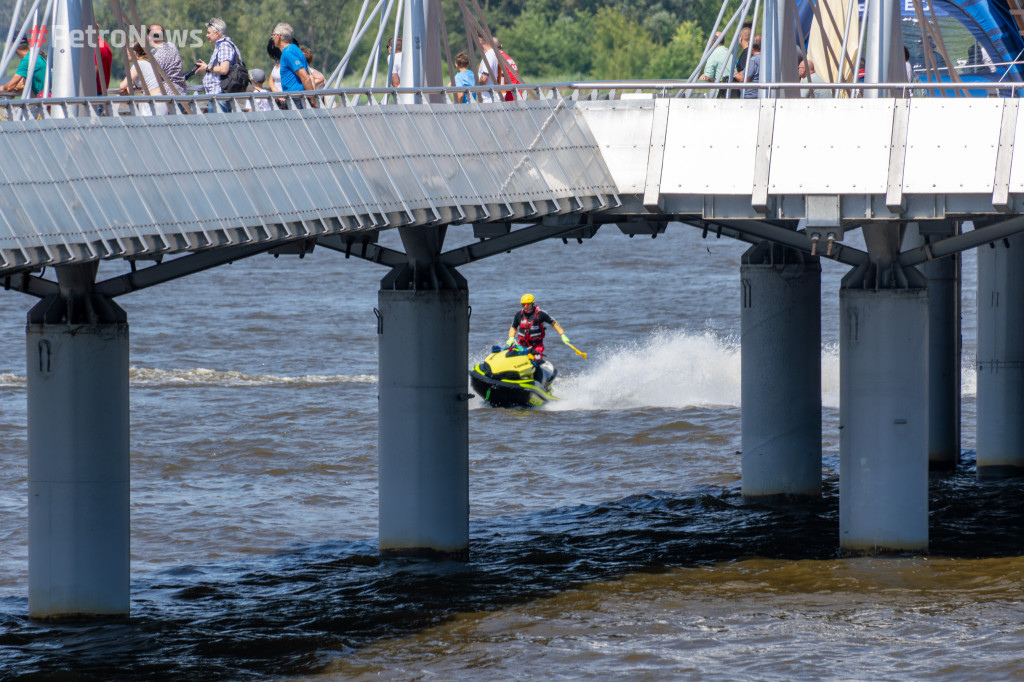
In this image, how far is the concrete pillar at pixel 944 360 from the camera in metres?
24.1

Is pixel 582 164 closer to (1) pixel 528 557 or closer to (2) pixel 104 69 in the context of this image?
(2) pixel 104 69

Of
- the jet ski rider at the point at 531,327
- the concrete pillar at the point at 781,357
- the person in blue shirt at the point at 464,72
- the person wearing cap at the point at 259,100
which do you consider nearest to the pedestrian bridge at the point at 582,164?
the person wearing cap at the point at 259,100

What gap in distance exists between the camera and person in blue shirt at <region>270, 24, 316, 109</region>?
641 inches

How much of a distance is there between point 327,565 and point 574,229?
4562mm

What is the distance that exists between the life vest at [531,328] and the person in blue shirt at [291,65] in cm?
1561

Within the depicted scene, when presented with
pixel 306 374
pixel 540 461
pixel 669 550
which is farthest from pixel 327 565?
pixel 306 374

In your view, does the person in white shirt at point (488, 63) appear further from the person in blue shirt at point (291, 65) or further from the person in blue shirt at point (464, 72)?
the person in blue shirt at point (291, 65)

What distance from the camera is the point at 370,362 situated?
38.9 metres

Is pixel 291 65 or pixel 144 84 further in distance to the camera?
pixel 291 65

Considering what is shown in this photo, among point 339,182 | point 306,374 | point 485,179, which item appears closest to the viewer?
point 339,182

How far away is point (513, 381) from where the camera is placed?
104 ft

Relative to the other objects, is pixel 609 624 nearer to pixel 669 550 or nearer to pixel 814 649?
pixel 814 649

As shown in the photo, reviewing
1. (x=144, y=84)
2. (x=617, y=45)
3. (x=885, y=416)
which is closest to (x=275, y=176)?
(x=144, y=84)

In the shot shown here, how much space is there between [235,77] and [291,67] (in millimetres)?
527
